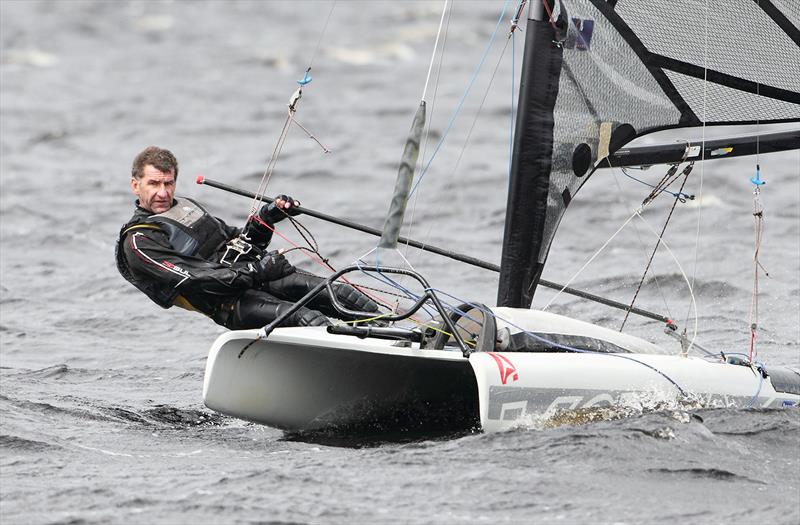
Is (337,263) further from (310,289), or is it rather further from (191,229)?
(191,229)

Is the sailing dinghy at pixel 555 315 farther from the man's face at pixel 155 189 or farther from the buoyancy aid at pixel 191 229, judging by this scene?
the man's face at pixel 155 189

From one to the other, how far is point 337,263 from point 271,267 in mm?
4052

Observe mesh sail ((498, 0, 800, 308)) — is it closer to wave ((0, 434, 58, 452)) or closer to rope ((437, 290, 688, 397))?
rope ((437, 290, 688, 397))

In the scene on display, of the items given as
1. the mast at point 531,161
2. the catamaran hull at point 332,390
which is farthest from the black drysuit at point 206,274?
the mast at point 531,161

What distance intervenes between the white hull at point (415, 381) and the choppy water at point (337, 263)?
12cm

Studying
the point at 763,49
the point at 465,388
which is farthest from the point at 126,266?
the point at 763,49

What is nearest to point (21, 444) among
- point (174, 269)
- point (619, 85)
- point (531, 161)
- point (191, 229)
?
point (174, 269)

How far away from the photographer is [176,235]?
516cm

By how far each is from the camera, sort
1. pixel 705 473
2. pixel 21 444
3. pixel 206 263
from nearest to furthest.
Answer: pixel 705 473 < pixel 21 444 < pixel 206 263

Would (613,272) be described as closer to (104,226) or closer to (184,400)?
(184,400)

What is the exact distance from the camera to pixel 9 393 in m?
5.68

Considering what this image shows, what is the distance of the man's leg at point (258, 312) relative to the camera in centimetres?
514

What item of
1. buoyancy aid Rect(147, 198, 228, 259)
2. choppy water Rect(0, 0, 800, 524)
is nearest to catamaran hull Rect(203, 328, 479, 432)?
choppy water Rect(0, 0, 800, 524)

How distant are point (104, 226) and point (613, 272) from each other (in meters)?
4.67
